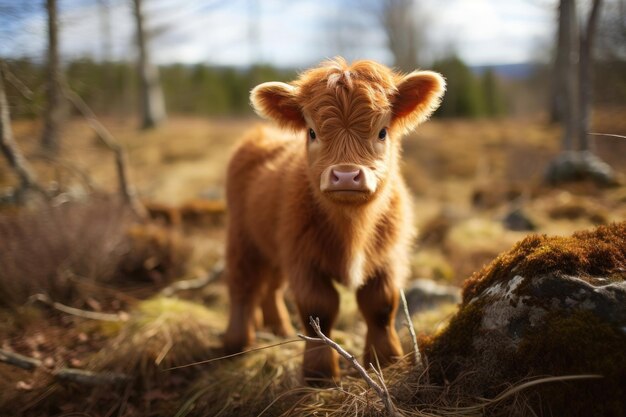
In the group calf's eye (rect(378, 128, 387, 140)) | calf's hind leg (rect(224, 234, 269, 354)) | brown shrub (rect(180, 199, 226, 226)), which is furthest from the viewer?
brown shrub (rect(180, 199, 226, 226))

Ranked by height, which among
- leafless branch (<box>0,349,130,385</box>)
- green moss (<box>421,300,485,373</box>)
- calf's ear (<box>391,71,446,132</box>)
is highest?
calf's ear (<box>391,71,446,132</box>)

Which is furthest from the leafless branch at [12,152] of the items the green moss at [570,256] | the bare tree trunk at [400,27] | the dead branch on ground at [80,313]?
the bare tree trunk at [400,27]

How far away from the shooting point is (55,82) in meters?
6.59

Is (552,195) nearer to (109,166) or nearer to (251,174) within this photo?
(251,174)

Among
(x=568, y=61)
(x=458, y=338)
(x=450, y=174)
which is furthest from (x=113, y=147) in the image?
(x=450, y=174)

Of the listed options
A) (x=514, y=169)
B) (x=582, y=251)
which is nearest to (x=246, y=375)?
(x=582, y=251)

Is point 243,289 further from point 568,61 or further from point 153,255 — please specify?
point 568,61

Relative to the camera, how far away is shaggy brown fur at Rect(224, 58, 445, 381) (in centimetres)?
305

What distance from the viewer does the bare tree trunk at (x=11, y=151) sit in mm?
5941

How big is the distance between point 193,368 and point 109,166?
11447 millimetres

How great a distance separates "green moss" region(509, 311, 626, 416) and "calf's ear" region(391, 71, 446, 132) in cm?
169

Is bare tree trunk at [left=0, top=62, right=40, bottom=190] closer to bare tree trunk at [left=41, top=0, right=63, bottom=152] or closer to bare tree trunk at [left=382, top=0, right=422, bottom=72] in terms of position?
bare tree trunk at [left=41, top=0, right=63, bottom=152]

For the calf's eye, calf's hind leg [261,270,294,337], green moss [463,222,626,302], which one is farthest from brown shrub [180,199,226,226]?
green moss [463,222,626,302]

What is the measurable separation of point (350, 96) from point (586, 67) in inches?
453
